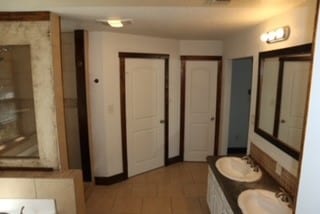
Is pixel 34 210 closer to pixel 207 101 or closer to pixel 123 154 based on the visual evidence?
pixel 123 154

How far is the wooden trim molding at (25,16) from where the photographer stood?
2.01 meters

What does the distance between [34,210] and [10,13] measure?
5.76ft

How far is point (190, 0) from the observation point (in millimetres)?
1752

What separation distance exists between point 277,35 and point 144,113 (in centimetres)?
255

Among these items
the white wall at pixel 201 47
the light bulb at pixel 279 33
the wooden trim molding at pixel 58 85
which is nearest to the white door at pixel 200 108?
the white wall at pixel 201 47

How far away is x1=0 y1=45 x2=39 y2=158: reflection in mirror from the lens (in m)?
2.14

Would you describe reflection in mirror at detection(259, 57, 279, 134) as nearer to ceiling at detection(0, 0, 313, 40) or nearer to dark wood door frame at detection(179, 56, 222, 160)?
ceiling at detection(0, 0, 313, 40)

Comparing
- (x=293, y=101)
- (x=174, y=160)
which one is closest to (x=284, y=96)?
(x=293, y=101)

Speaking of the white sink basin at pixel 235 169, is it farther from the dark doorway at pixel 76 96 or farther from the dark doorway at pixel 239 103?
the dark doorway at pixel 239 103

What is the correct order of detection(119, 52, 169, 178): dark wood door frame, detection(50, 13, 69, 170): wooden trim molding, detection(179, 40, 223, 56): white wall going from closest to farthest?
detection(50, 13, 69, 170): wooden trim molding
detection(119, 52, 169, 178): dark wood door frame
detection(179, 40, 223, 56): white wall

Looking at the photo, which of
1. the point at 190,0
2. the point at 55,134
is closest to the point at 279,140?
the point at 190,0

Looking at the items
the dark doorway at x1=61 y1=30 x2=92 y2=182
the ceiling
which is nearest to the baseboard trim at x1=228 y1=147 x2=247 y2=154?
the dark doorway at x1=61 y1=30 x2=92 y2=182

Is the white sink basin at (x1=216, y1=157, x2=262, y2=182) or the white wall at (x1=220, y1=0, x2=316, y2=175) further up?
the white wall at (x1=220, y1=0, x2=316, y2=175)

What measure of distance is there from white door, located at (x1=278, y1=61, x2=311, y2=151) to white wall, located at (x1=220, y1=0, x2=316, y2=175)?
0.17 m
